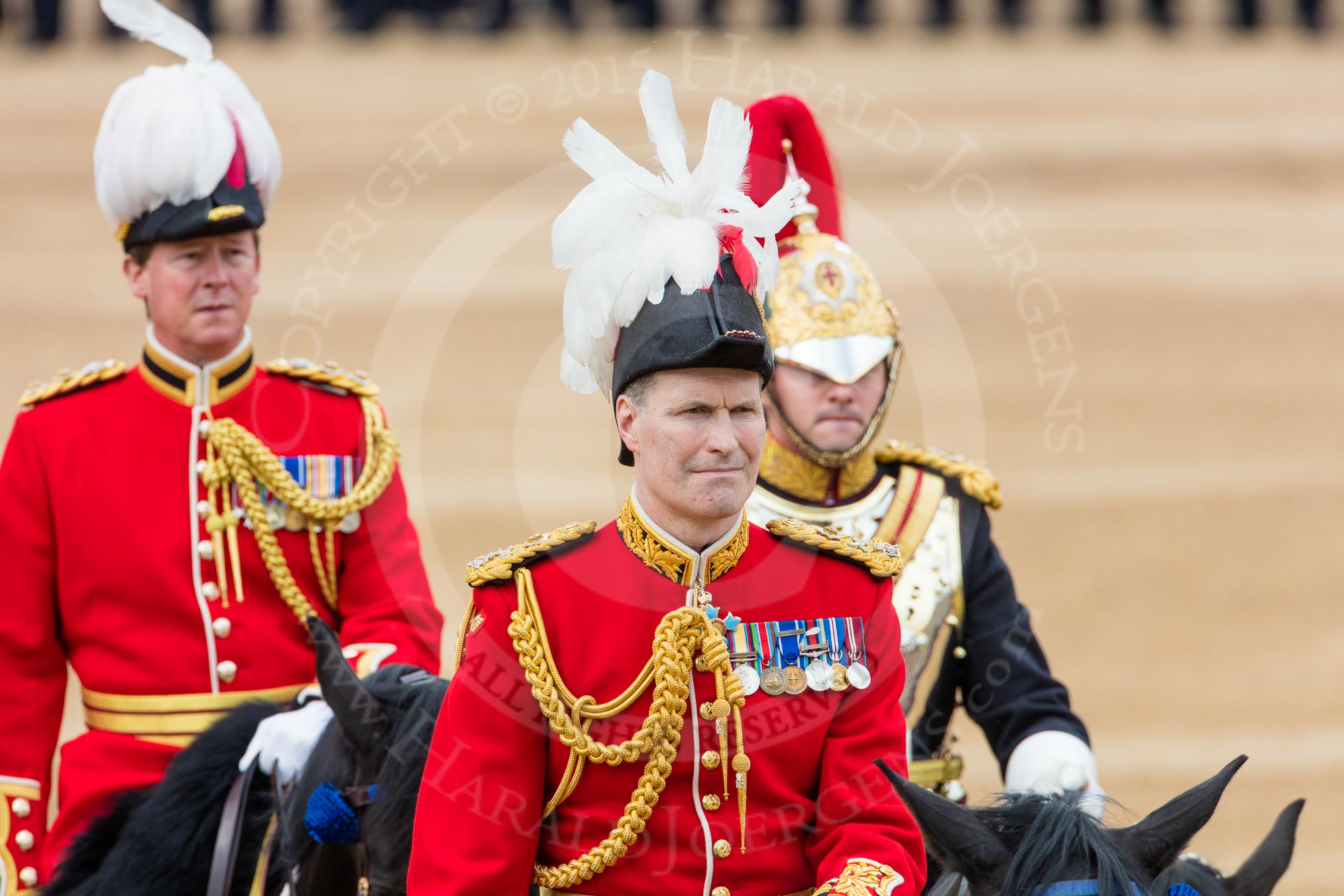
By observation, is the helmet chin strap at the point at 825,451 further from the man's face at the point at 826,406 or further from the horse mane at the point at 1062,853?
the horse mane at the point at 1062,853

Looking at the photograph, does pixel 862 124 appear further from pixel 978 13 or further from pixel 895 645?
pixel 895 645

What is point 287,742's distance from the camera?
10.4 ft

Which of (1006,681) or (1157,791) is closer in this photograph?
(1006,681)

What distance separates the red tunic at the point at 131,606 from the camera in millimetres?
3582

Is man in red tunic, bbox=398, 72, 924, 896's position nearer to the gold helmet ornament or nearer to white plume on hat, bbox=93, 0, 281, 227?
the gold helmet ornament

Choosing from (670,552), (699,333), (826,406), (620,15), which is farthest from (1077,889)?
(620,15)

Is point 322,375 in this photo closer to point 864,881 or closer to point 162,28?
point 162,28

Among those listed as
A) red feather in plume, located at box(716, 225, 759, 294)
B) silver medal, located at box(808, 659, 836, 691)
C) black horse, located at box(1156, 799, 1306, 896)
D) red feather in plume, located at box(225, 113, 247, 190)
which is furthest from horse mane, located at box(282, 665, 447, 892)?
black horse, located at box(1156, 799, 1306, 896)

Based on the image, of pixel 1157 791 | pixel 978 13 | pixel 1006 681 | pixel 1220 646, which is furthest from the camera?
pixel 978 13

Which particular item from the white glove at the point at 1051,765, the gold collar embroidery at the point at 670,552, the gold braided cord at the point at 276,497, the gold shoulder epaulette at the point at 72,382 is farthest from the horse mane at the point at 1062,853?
the gold shoulder epaulette at the point at 72,382

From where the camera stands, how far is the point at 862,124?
53.0 feet

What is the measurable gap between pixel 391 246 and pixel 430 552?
5.30 m

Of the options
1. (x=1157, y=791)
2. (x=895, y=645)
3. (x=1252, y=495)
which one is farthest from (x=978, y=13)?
(x=895, y=645)

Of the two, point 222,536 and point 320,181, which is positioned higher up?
point 320,181
